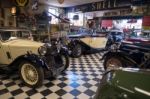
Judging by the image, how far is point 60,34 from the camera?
6.12 metres

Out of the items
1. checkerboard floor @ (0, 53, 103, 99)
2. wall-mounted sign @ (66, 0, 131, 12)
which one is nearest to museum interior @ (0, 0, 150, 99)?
checkerboard floor @ (0, 53, 103, 99)

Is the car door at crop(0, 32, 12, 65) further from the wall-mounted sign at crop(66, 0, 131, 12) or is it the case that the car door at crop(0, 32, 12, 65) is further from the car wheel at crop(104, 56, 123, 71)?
the wall-mounted sign at crop(66, 0, 131, 12)

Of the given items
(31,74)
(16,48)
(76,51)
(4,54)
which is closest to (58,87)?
(31,74)

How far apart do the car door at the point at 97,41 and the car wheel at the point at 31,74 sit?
403 cm

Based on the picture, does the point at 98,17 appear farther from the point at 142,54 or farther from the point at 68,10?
the point at 142,54

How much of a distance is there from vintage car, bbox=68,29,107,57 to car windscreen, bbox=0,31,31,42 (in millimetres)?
2332

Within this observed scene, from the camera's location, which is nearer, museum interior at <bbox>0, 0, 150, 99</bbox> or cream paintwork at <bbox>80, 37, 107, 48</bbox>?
museum interior at <bbox>0, 0, 150, 99</bbox>

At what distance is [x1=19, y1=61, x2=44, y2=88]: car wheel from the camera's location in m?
3.10

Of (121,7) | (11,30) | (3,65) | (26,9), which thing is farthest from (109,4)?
(3,65)

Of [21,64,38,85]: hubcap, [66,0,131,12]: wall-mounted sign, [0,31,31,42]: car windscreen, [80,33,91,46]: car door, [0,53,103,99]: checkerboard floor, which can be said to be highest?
[66,0,131,12]: wall-mounted sign

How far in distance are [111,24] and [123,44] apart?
6.06 m

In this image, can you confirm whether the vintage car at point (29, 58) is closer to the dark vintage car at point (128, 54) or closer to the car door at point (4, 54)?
the car door at point (4, 54)

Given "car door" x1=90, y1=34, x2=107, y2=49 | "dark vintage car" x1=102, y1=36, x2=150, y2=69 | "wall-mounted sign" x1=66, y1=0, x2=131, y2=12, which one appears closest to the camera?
"dark vintage car" x1=102, y1=36, x2=150, y2=69

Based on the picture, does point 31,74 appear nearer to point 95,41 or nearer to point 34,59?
point 34,59
